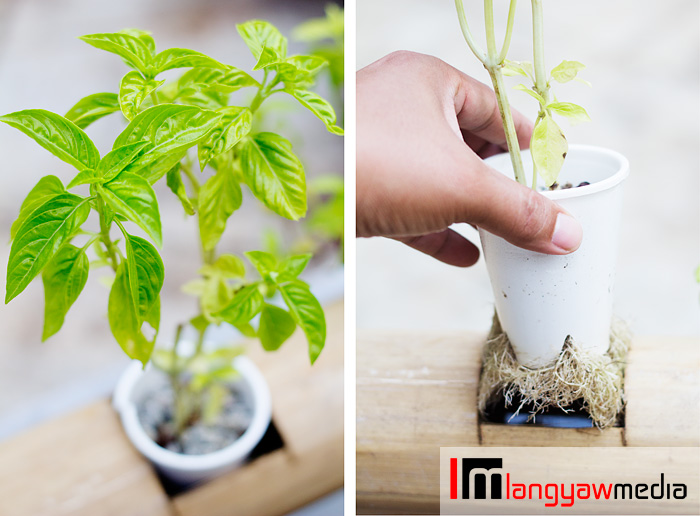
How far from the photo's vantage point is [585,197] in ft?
1.81

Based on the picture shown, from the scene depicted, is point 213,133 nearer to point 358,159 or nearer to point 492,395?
point 358,159

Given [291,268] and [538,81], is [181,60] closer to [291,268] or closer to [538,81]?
[291,268]

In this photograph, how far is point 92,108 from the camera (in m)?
0.50

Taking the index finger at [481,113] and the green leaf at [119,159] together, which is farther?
the index finger at [481,113]

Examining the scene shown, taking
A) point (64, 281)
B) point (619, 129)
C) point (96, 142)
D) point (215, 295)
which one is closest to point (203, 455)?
point (215, 295)

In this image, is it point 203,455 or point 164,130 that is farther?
point 203,455

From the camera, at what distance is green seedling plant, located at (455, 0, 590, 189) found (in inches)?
21.5

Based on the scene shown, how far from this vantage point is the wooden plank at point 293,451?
28.7 inches

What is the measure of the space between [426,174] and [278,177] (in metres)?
0.13

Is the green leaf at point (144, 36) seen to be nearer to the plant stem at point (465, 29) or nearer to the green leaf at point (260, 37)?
the green leaf at point (260, 37)

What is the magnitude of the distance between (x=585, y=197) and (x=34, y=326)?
955 millimetres

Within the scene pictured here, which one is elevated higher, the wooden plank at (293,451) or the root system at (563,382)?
the root system at (563,382)

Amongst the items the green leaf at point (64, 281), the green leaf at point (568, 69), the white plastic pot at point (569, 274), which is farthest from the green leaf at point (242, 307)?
the green leaf at point (568, 69)

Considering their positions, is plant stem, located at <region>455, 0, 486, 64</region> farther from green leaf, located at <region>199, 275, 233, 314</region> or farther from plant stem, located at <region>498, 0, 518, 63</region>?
green leaf, located at <region>199, 275, 233, 314</region>
